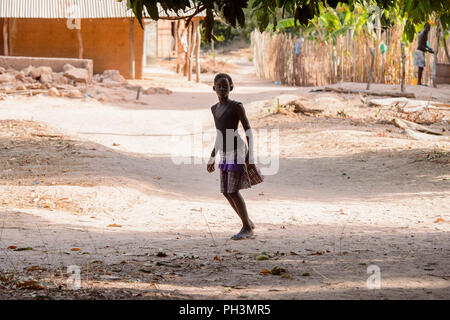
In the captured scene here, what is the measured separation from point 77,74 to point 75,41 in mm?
3816

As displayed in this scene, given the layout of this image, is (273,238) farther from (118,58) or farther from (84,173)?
(118,58)

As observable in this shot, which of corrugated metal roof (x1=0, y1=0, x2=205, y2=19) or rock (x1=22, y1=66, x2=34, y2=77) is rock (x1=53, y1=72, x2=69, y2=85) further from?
corrugated metal roof (x1=0, y1=0, x2=205, y2=19)

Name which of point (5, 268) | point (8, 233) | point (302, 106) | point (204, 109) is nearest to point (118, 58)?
point (204, 109)

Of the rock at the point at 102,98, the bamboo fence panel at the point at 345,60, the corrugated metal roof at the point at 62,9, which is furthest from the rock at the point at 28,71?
the bamboo fence panel at the point at 345,60

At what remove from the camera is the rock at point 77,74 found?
17.7 meters

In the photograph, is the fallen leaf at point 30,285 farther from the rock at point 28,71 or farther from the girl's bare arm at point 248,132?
the rock at point 28,71

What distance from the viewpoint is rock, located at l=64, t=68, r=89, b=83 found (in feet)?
58.1

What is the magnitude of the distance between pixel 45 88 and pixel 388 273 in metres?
14.9

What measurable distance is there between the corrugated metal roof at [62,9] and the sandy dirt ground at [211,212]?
6.04m

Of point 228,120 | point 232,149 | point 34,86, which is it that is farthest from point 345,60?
point 232,149

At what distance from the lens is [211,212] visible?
268 inches

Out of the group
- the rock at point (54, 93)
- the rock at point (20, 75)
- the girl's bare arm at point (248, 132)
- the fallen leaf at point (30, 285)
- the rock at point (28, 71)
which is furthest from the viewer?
the rock at point (28, 71)

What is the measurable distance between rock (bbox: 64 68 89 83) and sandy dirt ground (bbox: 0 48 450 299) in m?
3.47

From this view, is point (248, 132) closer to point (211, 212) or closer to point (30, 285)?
point (211, 212)
